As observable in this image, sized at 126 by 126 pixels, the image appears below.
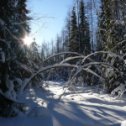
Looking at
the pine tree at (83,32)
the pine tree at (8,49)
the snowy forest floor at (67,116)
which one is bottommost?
the snowy forest floor at (67,116)

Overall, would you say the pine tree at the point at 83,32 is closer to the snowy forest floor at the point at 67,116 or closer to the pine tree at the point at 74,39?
the pine tree at the point at 74,39

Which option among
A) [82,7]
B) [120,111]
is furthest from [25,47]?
[82,7]

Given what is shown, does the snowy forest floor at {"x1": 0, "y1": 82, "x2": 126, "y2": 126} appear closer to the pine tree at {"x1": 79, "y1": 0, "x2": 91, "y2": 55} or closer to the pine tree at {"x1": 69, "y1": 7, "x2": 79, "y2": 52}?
the pine tree at {"x1": 79, "y1": 0, "x2": 91, "y2": 55}

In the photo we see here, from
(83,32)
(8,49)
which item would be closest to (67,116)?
(8,49)

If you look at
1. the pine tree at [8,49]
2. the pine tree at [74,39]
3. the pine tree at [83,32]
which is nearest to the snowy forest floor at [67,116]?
the pine tree at [8,49]

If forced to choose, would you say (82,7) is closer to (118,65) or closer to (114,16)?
(114,16)

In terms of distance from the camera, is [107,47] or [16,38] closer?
[16,38]

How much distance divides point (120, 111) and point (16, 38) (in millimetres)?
3884

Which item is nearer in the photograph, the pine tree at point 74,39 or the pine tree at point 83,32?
the pine tree at point 74,39

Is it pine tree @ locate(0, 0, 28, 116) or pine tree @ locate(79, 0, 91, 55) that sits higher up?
pine tree @ locate(79, 0, 91, 55)

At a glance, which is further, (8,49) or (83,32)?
(83,32)

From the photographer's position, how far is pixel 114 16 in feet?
70.2

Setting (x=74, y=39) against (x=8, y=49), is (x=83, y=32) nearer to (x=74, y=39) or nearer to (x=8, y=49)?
(x=74, y=39)

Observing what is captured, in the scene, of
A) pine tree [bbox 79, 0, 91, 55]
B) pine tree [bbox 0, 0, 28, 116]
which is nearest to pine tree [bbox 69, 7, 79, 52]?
pine tree [bbox 79, 0, 91, 55]
